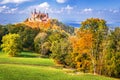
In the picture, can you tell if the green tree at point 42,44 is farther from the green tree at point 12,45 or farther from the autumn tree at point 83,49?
the autumn tree at point 83,49

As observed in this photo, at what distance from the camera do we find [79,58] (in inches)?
2584

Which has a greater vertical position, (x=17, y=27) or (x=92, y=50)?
(x=17, y=27)

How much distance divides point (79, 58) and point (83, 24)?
7.63m

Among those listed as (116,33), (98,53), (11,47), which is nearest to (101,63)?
(98,53)

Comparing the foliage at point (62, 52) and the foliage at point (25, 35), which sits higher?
the foliage at point (25, 35)

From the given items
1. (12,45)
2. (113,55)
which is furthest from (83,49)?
(12,45)

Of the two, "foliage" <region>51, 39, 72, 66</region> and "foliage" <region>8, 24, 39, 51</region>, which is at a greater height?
"foliage" <region>8, 24, 39, 51</region>

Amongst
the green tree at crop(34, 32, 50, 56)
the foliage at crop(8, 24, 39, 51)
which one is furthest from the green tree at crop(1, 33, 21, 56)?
the foliage at crop(8, 24, 39, 51)

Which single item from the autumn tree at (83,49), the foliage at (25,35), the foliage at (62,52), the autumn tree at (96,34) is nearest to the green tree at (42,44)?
the foliage at (25,35)

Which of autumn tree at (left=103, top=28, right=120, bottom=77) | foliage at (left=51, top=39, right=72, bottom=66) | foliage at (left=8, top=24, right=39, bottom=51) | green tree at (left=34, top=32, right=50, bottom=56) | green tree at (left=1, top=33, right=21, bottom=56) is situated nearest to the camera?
autumn tree at (left=103, top=28, right=120, bottom=77)

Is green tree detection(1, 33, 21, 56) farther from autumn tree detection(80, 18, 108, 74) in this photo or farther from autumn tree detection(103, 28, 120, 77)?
autumn tree detection(103, 28, 120, 77)

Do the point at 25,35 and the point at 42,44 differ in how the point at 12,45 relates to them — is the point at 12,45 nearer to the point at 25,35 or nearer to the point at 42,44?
the point at 42,44

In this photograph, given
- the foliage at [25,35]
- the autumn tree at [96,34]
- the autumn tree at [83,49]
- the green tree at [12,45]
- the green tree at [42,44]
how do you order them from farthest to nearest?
the foliage at [25,35] → the green tree at [42,44] → the green tree at [12,45] → the autumn tree at [96,34] → the autumn tree at [83,49]

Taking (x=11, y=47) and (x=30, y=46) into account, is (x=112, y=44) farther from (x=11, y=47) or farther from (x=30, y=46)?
(x=30, y=46)
